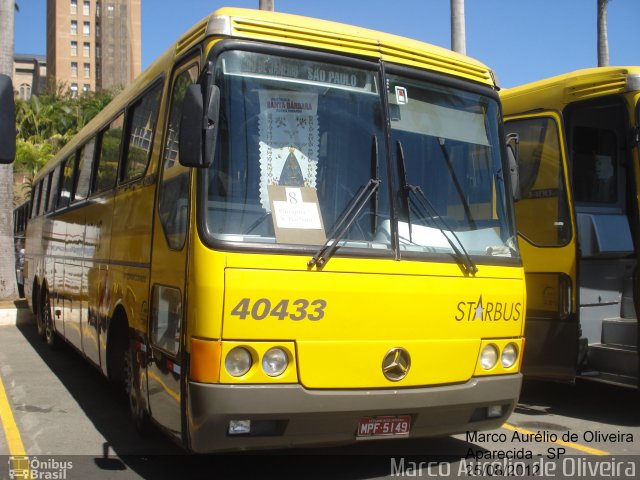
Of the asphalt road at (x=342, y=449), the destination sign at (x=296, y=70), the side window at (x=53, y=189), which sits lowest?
the asphalt road at (x=342, y=449)

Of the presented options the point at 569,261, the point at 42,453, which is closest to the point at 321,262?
the point at 42,453

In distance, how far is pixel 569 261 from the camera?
7.44 meters

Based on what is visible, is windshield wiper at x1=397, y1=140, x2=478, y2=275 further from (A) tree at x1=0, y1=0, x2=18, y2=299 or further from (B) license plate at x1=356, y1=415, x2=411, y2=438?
(A) tree at x1=0, y1=0, x2=18, y2=299

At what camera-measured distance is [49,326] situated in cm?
1172

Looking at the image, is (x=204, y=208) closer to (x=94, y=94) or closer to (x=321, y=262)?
(x=321, y=262)

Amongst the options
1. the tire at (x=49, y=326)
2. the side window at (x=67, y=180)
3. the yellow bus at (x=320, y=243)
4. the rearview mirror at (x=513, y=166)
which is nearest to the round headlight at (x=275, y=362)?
the yellow bus at (x=320, y=243)

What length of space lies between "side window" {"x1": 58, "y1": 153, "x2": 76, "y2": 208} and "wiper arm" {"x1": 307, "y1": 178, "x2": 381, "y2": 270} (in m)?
6.31

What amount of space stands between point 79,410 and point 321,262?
4289mm

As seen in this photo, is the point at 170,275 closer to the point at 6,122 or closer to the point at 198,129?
the point at 198,129

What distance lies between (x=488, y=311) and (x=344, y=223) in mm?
1302

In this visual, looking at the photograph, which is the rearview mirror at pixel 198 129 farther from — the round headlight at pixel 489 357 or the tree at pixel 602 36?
the tree at pixel 602 36

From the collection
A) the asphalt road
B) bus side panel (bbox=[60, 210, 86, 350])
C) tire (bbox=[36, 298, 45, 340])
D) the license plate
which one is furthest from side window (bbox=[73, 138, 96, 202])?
the license plate

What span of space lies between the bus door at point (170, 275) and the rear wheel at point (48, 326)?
6.48 meters

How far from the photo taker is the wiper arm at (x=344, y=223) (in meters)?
4.69
